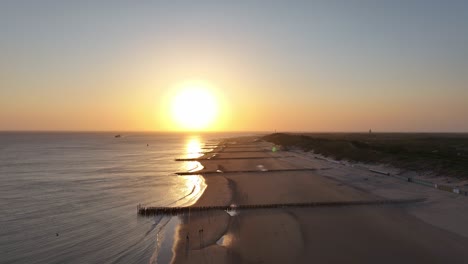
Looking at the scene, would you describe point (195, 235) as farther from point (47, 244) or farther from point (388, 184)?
point (388, 184)

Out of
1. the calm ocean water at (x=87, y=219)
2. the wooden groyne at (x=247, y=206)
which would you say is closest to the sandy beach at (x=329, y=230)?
the wooden groyne at (x=247, y=206)

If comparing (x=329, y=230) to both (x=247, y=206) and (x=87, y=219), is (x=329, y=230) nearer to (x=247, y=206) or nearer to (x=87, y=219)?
(x=247, y=206)

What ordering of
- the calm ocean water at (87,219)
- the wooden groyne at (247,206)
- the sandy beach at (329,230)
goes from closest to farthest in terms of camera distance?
the sandy beach at (329,230) → the calm ocean water at (87,219) → the wooden groyne at (247,206)

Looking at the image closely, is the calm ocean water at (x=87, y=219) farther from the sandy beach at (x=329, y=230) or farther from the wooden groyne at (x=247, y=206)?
the sandy beach at (x=329, y=230)

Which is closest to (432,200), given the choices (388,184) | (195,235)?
(388,184)

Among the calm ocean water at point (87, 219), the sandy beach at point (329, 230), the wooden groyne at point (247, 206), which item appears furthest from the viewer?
the wooden groyne at point (247, 206)

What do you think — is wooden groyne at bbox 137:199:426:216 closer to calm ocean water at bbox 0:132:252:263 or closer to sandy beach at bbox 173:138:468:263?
sandy beach at bbox 173:138:468:263

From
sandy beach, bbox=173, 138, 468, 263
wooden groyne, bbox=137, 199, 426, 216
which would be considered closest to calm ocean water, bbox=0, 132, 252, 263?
wooden groyne, bbox=137, 199, 426, 216

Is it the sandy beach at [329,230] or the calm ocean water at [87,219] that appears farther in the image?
the calm ocean water at [87,219]
